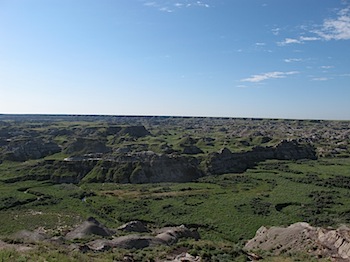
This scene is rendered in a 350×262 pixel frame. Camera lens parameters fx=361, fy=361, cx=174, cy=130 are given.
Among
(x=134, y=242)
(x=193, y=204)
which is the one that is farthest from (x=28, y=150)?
(x=134, y=242)

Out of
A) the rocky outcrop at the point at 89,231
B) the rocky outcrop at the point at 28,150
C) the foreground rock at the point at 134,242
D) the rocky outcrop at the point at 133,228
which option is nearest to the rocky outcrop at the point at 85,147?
the rocky outcrop at the point at 28,150

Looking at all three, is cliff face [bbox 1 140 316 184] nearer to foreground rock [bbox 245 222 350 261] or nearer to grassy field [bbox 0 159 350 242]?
grassy field [bbox 0 159 350 242]

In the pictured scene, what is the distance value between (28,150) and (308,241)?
113 metres

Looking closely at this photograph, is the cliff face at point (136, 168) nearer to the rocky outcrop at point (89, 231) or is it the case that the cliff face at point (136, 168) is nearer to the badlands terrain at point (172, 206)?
the badlands terrain at point (172, 206)

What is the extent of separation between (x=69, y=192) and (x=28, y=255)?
56.7 metres

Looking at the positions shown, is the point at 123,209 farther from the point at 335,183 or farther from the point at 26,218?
the point at 335,183

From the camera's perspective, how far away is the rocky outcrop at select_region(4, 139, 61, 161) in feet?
391

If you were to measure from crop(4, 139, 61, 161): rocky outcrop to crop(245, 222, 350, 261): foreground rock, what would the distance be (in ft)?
328

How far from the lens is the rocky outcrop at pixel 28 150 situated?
391 ft

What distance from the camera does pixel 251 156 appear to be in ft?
399

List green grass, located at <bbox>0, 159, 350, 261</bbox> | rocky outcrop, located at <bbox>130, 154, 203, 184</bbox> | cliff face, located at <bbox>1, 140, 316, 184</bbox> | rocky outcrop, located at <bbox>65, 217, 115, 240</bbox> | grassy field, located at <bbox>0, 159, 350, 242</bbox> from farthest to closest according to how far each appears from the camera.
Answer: rocky outcrop, located at <bbox>130, 154, 203, 184</bbox>, cliff face, located at <bbox>1, 140, 316, 184</bbox>, grassy field, located at <bbox>0, 159, 350, 242</bbox>, green grass, located at <bbox>0, 159, 350, 261</bbox>, rocky outcrop, located at <bbox>65, 217, 115, 240</bbox>

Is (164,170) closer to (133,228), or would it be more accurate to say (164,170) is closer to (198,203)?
(198,203)

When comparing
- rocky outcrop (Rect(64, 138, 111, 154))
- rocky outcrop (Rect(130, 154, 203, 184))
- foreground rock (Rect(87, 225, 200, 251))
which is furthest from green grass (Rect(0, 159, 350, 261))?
rocky outcrop (Rect(64, 138, 111, 154))

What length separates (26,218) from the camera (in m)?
56.9
